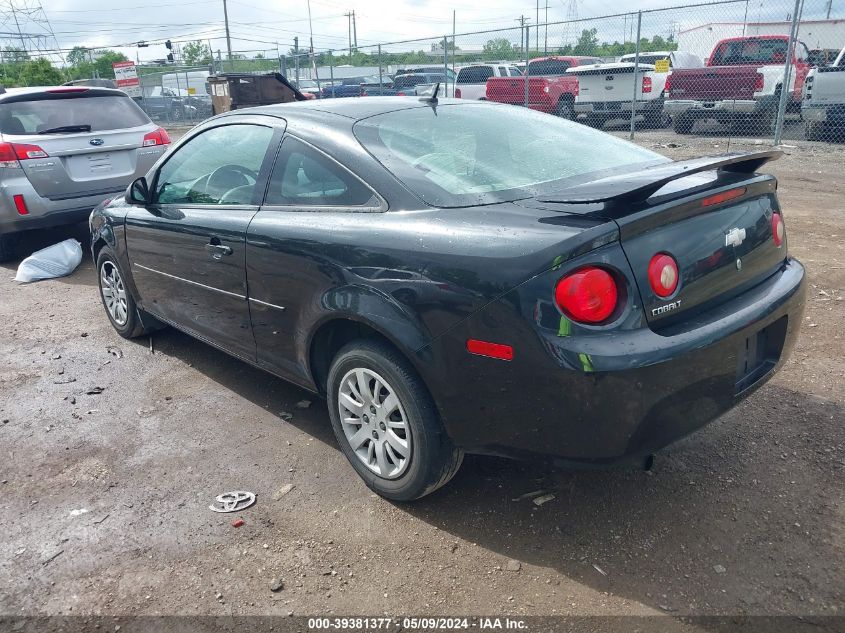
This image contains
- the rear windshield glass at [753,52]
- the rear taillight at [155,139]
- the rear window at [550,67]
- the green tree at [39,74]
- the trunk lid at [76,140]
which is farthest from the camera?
the green tree at [39,74]

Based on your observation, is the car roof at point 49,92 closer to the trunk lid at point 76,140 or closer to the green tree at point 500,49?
the trunk lid at point 76,140

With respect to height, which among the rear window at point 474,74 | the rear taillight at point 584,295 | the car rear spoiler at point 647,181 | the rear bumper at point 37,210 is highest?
the rear window at point 474,74

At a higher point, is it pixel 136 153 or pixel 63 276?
pixel 136 153

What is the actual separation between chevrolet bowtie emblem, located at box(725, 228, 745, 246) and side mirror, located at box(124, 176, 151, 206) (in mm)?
3309

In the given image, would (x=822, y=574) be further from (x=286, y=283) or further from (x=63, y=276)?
(x=63, y=276)

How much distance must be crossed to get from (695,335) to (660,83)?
15.2m

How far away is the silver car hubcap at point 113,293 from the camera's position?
4945 mm

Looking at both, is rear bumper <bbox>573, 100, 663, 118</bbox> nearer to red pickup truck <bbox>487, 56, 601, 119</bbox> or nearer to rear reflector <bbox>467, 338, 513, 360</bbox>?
red pickup truck <bbox>487, 56, 601, 119</bbox>

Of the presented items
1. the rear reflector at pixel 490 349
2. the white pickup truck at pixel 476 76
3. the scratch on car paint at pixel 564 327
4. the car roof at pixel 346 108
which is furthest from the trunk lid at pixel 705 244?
the white pickup truck at pixel 476 76

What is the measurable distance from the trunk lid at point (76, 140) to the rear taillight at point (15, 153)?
0.13ft

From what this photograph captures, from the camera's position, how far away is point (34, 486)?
3.27 meters

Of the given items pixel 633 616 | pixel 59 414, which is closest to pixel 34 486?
pixel 59 414

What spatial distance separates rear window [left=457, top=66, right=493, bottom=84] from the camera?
19.4 metres

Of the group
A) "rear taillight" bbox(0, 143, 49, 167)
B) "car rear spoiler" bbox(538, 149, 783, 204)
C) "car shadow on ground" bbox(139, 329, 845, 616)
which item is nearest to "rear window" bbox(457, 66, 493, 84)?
"rear taillight" bbox(0, 143, 49, 167)
